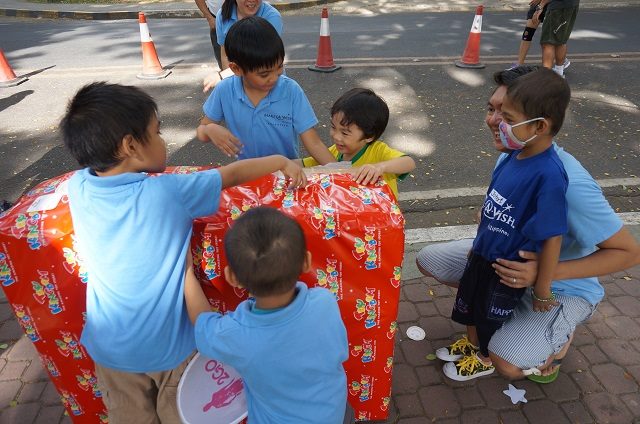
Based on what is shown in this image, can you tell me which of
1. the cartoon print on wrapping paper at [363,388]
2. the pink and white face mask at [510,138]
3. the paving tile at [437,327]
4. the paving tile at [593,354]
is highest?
the pink and white face mask at [510,138]

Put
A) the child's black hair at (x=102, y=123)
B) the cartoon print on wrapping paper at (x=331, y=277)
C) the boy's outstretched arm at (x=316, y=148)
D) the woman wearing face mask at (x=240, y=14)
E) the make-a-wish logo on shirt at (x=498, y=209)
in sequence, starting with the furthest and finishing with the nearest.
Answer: the woman wearing face mask at (x=240, y=14) → the boy's outstretched arm at (x=316, y=148) → the make-a-wish logo on shirt at (x=498, y=209) → the cartoon print on wrapping paper at (x=331, y=277) → the child's black hair at (x=102, y=123)

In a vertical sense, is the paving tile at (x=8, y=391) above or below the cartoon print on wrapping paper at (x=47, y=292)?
below

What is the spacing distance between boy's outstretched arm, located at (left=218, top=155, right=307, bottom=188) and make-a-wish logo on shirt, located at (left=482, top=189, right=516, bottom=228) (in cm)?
87

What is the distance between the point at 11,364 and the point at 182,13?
11.0 m

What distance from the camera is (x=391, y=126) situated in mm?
5203

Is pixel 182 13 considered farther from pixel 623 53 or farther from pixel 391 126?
pixel 623 53

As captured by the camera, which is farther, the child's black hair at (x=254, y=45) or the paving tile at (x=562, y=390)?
the paving tile at (x=562, y=390)

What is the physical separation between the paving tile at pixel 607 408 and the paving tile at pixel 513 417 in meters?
0.35

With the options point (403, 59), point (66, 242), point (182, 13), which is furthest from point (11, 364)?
point (182, 13)

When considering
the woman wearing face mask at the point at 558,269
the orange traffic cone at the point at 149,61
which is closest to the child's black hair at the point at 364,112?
the woman wearing face mask at the point at 558,269

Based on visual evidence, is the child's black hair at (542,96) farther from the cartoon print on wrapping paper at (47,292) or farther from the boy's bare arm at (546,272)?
the cartoon print on wrapping paper at (47,292)

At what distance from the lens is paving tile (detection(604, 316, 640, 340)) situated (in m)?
2.65

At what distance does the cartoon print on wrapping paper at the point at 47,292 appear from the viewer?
1670mm

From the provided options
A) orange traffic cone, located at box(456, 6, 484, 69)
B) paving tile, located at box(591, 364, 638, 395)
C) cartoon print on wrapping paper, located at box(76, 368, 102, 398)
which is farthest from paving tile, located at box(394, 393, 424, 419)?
orange traffic cone, located at box(456, 6, 484, 69)
